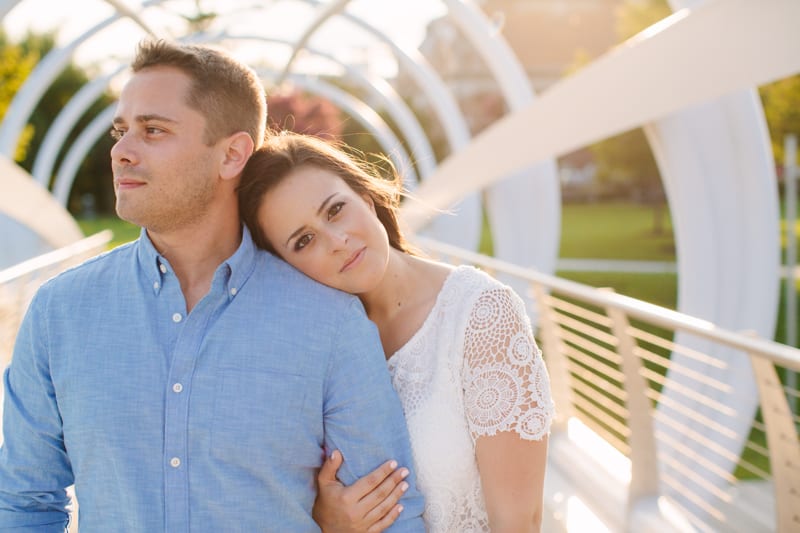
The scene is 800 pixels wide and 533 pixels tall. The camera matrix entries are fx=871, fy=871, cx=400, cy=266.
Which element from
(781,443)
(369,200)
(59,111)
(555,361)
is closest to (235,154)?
(369,200)

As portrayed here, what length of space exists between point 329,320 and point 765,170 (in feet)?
10.9

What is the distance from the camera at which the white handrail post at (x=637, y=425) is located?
11.4ft

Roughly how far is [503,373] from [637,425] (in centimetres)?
146

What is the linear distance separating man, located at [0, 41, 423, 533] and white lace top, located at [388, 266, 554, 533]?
3.7 inches

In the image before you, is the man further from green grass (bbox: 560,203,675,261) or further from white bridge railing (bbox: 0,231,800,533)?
green grass (bbox: 560,203,675,261)

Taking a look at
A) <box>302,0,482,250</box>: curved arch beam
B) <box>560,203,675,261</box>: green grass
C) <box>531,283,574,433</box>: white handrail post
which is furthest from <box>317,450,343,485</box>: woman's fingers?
<box>560,203,675,261</box>: green grass

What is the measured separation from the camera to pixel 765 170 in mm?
4648

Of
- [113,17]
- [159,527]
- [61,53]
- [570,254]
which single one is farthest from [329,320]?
[570,254]

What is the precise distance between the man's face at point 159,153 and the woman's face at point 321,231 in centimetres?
23

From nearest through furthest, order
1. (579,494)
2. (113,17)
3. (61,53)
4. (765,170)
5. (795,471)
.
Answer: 1. (795,471)
2. (579,494)
3. (765,170)
4. (113,17)
5. (61,53)

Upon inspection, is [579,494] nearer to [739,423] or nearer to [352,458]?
[739,423]

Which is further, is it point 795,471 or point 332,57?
point 332,57

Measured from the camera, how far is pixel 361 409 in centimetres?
213

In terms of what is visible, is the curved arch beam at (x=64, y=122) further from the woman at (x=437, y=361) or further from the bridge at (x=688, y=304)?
the woman at (x=437, y=361)
